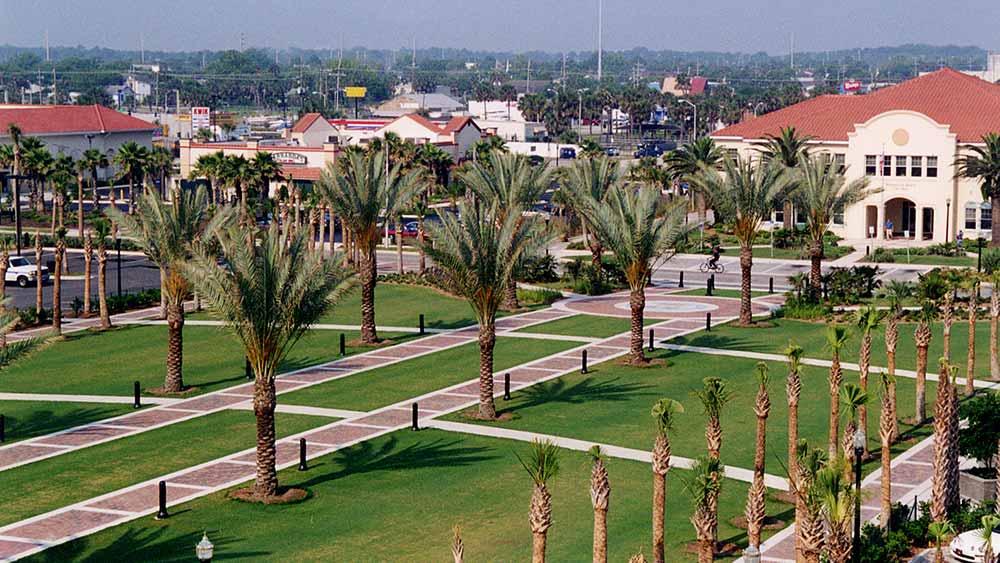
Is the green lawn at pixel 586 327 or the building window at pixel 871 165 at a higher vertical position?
the building window at pixel 871 165

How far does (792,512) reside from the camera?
3272 centimetres

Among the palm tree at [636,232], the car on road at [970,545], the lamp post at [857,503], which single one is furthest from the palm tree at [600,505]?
the palm tree at [636,232]

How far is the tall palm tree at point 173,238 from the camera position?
45625 mm

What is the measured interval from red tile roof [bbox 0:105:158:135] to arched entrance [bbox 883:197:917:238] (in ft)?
236

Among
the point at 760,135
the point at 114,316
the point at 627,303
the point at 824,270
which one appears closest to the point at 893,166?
the point at 760,135

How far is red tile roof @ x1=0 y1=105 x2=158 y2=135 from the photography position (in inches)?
4924

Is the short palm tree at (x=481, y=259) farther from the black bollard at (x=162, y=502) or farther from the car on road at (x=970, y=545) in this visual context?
the car on road at (x=970, y=545)

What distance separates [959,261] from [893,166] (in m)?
12.9

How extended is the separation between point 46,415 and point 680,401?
18.7 m

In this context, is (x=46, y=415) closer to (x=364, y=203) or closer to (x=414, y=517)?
(x=414, y=517)

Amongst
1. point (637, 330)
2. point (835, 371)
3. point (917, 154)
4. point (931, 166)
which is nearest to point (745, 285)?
point (637, 330)

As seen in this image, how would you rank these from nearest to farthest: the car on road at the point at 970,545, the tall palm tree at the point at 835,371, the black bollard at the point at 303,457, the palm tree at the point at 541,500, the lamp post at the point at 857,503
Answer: the palm tree at the point at 541,500 → the lamp post at the point at 857,503 → the car on road at the point at 970,545 → the tall palm tree at the point at 835,371 → the black bollard at the point at 303,457

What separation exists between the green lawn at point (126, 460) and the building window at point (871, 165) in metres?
58.4

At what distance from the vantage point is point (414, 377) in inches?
1863
